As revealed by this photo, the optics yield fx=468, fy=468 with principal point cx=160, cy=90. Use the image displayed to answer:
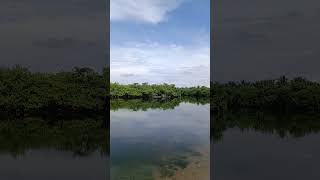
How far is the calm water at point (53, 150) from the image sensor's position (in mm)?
7410

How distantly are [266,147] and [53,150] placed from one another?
14.1 ft

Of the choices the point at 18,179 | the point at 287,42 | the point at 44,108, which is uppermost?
the point at 287,42

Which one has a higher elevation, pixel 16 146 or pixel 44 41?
pixel 44 41

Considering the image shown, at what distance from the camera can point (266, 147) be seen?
9656 mm

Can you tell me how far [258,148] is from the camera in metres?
9.55

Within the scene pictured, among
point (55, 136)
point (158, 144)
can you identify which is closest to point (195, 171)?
point (55, 136)

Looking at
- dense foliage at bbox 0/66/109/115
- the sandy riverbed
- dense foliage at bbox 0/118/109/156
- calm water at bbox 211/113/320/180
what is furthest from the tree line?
the sandy riverbed

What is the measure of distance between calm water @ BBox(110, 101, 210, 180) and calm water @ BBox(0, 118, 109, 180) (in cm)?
50

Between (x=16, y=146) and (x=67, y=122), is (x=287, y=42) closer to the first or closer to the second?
(x=67, y=122)

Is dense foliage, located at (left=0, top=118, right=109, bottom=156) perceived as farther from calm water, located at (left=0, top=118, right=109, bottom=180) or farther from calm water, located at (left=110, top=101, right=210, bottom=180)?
calm water, located at (left=110, top=101, right=210, bottom=180)

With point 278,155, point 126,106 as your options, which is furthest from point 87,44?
point 126,106

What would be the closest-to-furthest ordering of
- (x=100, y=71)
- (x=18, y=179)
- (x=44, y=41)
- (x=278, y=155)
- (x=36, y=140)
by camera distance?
(x=18, y=179)
(x=278, y=155)
(x=36, y=140)
(x=44, y=41)
(x=100, y=71)

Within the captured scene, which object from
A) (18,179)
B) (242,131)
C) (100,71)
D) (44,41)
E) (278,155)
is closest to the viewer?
(18,179)

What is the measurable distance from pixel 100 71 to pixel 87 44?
1374mm
